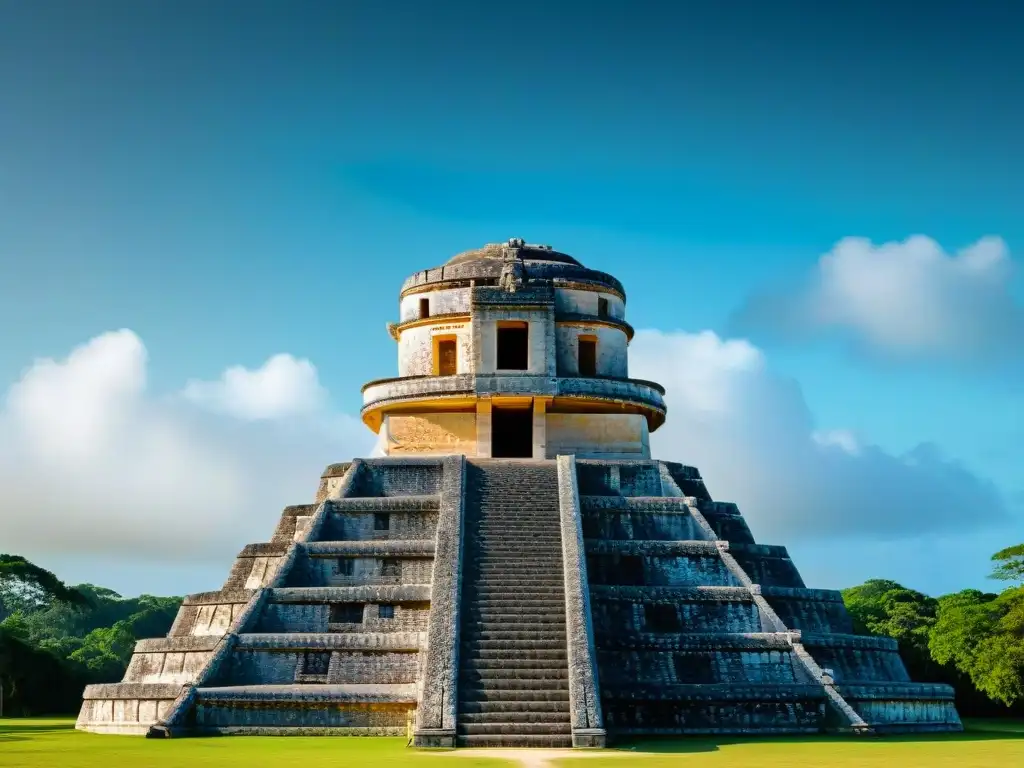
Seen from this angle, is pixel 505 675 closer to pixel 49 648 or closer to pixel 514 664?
pixel 514 664

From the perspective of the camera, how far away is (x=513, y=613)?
16734mm

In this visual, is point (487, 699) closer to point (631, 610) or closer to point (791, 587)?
point (631, 610)

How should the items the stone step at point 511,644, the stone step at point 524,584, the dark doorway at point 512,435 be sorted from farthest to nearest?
the dark doorway at point 512,435, the stone step at point 524,584, the stone step at point 511,644

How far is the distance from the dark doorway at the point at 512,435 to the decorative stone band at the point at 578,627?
419 cm

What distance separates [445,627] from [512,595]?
1.55 m

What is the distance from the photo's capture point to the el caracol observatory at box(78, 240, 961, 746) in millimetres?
15453

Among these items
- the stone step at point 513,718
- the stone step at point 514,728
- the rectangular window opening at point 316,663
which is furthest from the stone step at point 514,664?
the rectangular window opening at point 316,663

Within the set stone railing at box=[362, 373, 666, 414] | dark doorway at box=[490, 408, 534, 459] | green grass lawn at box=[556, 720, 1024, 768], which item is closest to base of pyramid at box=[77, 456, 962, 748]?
green grass lawn at box=[556, 720, 1024, 768]

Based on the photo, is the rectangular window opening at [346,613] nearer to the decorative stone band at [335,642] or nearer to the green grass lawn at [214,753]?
the decorative stone band at [335,642]

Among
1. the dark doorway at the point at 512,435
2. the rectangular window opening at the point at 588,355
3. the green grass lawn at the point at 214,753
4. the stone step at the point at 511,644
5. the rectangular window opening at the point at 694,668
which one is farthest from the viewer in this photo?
the rectangular window opening at the point at 588,355

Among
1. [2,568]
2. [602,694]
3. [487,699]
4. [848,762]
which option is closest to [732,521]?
[602,694]

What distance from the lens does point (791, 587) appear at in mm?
20359

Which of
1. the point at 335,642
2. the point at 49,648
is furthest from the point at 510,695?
the point at 49,648

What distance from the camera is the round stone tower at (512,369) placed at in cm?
2364
